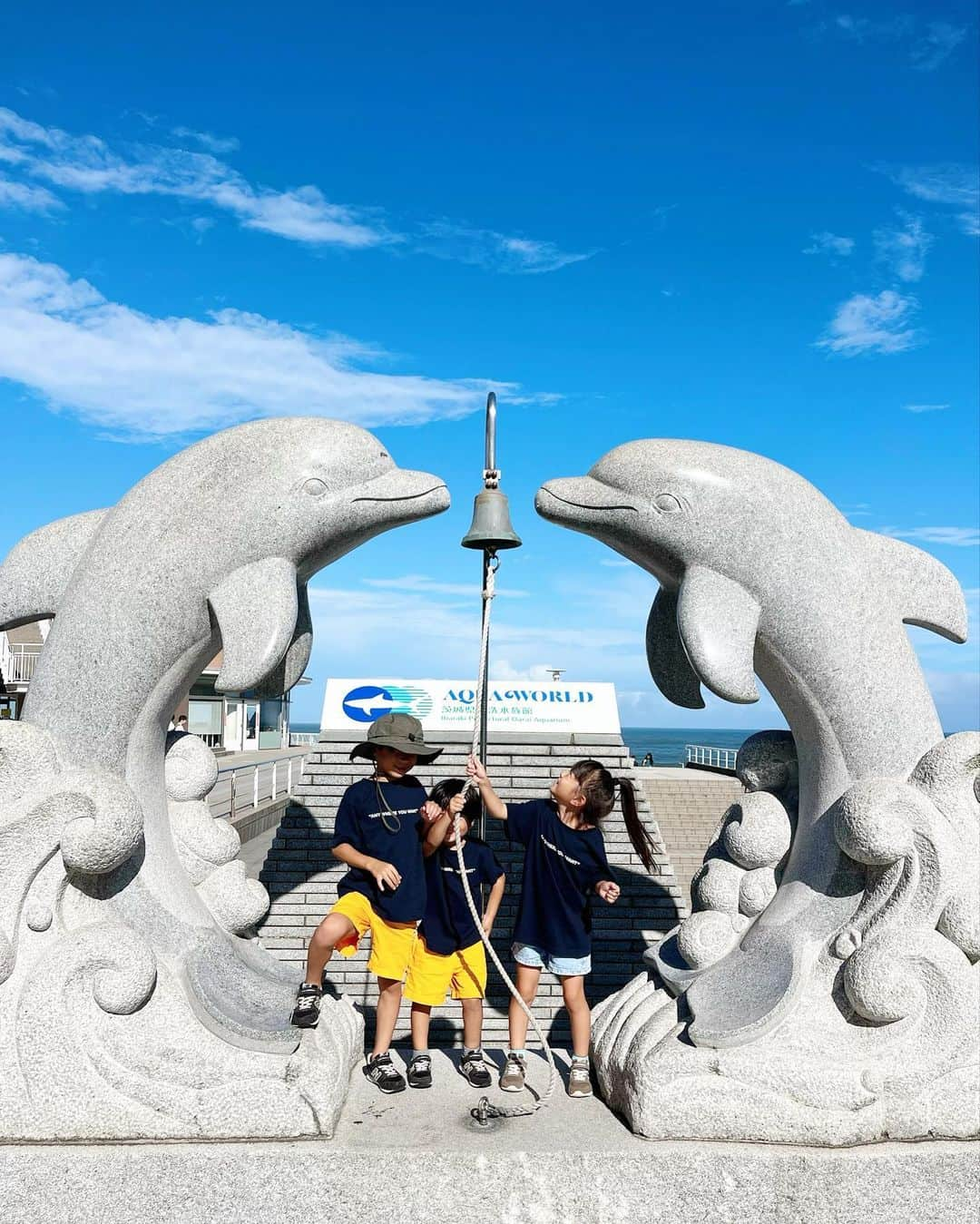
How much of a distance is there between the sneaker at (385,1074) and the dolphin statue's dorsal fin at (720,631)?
2037mm

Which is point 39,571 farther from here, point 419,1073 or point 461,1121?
point 461,1121

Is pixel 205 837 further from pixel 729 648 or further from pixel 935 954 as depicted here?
pixel 935 954

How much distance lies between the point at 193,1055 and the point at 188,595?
69.7 inches

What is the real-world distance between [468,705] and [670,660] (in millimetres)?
5723

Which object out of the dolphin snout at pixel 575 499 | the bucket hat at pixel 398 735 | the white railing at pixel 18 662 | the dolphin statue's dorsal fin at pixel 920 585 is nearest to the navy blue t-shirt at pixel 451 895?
the bucket hat at pixel 398 735

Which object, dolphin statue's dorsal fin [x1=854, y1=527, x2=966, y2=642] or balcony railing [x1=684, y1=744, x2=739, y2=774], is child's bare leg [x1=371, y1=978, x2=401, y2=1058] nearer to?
dolphin statue's dorsal fin [x1=854, y1=527, x2=966, y2=642]

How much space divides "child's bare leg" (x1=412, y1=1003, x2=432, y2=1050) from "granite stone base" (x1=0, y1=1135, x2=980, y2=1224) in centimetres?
67

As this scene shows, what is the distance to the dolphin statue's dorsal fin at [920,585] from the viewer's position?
443 centimetres

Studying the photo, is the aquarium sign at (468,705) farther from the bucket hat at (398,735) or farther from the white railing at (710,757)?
the white railing at (710,757)

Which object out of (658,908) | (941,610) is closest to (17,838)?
(941,610)

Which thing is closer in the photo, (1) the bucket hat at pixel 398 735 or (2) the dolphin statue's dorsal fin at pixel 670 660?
(1) the bucket hat at pixel 398 735

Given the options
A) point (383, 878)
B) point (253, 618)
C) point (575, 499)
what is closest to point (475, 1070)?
point (383, 878)

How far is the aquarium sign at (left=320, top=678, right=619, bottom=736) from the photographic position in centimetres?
987

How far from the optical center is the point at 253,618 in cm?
398
